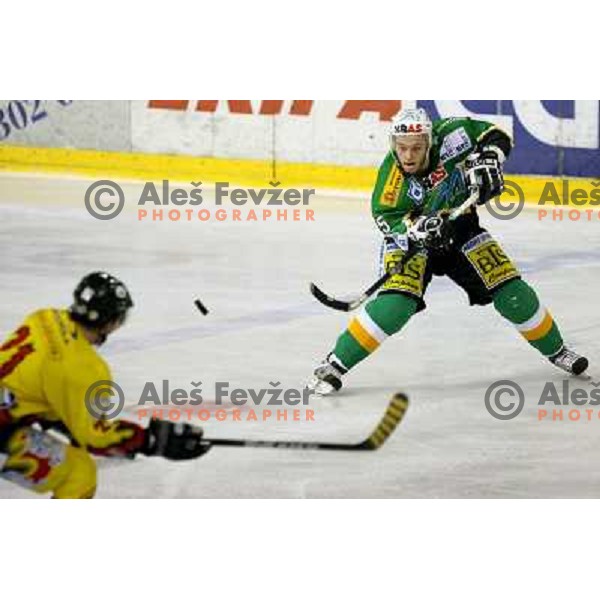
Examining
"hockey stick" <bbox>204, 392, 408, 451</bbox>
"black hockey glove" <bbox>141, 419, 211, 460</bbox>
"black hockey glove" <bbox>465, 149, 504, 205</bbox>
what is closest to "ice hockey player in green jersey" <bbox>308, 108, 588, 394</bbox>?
"black hockey glove" <bbox>465, 149, 504, 205</bbox>

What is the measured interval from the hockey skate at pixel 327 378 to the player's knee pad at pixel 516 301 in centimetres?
44

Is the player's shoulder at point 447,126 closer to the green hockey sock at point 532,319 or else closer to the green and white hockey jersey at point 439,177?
the green and white hockey jersey at point 439,177

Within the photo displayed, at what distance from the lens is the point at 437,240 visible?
20.0 feet

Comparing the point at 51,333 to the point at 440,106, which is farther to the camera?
the point at 440,106

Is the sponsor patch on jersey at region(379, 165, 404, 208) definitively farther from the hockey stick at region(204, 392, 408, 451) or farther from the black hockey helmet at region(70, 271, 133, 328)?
the black hockey helmet at region(70, 271, 133, 328)

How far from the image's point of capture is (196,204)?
6.12m

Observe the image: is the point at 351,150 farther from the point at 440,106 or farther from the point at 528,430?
the point at 528,430

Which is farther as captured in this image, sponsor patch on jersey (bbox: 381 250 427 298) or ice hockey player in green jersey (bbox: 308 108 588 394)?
sponsor patch on jersey (bbox: 381 250 427 298)

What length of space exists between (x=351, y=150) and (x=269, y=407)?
0.75m

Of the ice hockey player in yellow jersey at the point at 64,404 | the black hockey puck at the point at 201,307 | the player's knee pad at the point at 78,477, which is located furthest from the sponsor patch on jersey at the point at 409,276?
the player's knee pad at the point at 78,477

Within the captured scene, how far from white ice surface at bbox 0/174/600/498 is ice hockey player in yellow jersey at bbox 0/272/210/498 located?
34 cm

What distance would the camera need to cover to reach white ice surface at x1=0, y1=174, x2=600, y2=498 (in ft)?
19.2

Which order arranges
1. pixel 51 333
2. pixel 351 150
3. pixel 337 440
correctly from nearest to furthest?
pixel 51 333, pixel 337 440, pixel 351 150
